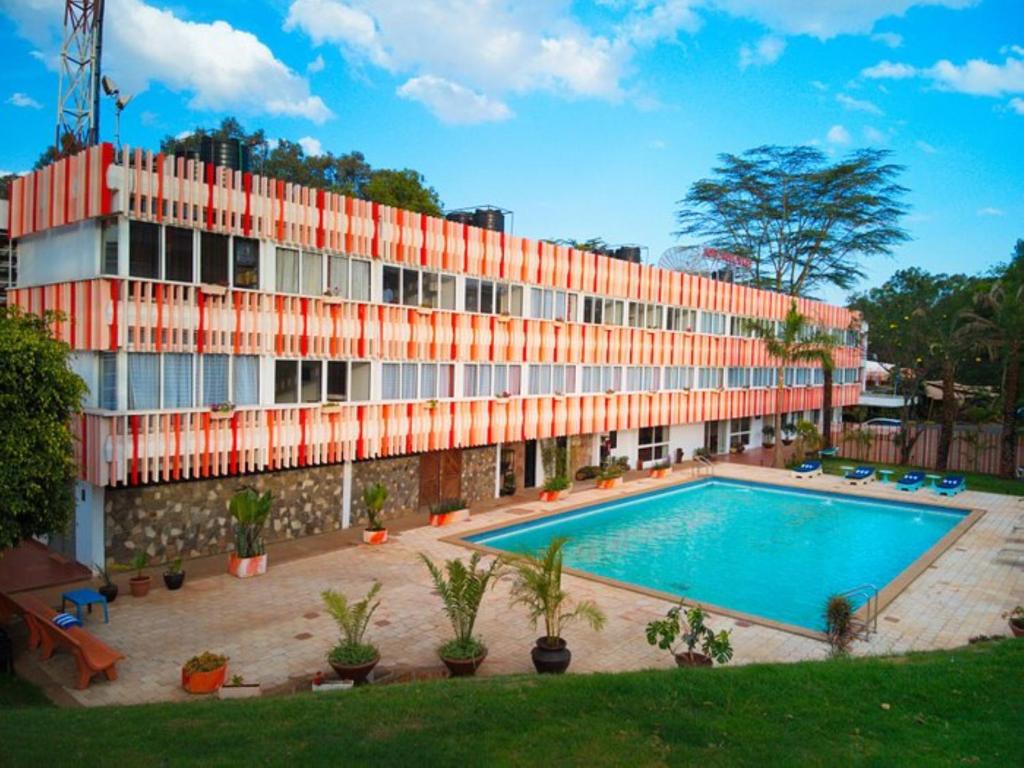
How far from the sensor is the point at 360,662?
1102 centimetres

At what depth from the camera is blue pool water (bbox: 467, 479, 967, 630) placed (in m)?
18.2

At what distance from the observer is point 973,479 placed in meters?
34.7

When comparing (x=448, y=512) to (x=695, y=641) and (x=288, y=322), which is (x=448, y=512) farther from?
(x=695, y=641)

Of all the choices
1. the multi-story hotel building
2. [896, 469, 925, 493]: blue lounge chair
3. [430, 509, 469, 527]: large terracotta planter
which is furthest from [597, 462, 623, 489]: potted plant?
[896, 469, 925, 493]: blue lounge chair

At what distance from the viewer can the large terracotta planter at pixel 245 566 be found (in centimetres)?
1692

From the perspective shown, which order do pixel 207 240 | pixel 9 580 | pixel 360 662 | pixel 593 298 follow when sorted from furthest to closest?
1. pixel 593 298
2. pixel 207 240
3. pixel 9 580
4. pixel 360 662

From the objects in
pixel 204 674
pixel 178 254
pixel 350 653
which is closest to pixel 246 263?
pixel 178 254

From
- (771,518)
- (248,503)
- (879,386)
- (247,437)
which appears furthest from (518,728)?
(879,386)

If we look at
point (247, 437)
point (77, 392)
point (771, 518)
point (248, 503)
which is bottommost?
point (771, 518)

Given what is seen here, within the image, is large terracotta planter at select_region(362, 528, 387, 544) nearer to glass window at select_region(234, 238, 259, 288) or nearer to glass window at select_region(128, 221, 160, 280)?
glass window at select_region(234, 238, 259, 288)

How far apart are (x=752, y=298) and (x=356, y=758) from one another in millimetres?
38484

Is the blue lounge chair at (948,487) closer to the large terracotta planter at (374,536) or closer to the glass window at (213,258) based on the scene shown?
the large terracotta planter at (374,536)

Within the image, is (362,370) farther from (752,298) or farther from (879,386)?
(879,386)

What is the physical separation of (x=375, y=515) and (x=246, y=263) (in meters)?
7.76
